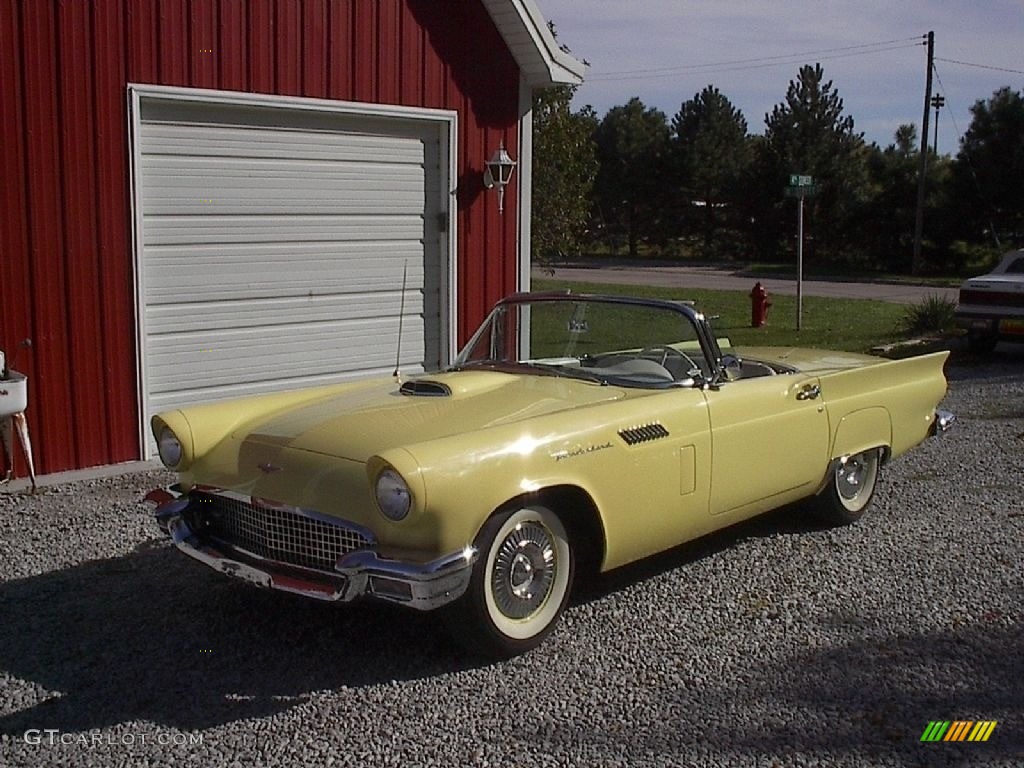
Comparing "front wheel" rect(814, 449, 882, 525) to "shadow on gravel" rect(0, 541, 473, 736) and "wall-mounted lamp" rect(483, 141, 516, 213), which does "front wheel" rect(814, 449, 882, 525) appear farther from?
"wall-mounted lamp" rect(483, 141, 516, 213)

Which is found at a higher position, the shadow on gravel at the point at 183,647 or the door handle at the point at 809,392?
the door handle at the point at 809,392

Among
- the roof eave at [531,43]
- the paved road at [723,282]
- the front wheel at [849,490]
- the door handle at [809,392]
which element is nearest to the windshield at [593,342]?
the door handle at [809,392]

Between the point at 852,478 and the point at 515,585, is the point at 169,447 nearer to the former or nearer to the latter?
the point at 515,585

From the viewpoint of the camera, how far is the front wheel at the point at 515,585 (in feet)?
14.0

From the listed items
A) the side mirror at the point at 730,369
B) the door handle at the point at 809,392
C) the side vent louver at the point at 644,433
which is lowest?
the side vent louver at the point at 644,433

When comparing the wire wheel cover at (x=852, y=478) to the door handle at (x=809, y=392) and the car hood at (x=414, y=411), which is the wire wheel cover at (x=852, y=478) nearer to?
the door handle at (x=809, y=392)

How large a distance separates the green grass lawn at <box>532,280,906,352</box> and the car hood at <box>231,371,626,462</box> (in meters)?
6.79

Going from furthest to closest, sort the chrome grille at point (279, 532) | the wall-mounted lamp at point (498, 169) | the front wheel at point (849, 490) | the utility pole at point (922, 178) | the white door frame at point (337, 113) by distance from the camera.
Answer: the utility pole at point (922, 178) → the wall-mounted lamp at point (498, 169) → the white door frame at point (337, 113) → the front wheel at point (849, 490) → the chrome grille at point (279, 532)

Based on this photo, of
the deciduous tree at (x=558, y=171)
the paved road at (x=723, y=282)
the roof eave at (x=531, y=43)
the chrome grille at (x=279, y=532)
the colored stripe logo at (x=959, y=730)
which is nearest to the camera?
the colored stripe logo at (x=959, y=730)

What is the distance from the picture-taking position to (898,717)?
4.00m

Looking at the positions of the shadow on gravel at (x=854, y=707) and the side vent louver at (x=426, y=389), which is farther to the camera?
the side vent louver at (x=426, y=389)

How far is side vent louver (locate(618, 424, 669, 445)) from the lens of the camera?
190 inches
